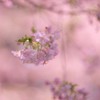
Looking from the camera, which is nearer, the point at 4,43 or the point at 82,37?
the point at 4,43

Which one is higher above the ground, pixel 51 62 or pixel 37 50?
pixel 51 62

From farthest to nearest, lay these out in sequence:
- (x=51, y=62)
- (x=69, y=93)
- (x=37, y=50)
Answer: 1. (x=51, y=62)
2. (x=69, y=93)
3. (x=37, y=50)

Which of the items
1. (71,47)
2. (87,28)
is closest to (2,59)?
(71,47)

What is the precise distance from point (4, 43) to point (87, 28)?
1979 mm

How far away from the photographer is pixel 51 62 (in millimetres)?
3369

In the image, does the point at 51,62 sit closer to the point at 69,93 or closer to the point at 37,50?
the point at 69,93

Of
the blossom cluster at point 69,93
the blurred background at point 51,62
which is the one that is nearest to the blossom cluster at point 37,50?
the blossom cluster at point 69,93

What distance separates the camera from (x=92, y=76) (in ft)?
10.6

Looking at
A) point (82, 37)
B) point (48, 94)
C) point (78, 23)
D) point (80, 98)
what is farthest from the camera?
point (82, 37)

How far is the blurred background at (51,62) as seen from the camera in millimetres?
3076

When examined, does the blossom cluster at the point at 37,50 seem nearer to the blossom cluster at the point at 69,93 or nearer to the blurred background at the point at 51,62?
the blossom cluster at the point at 69,93

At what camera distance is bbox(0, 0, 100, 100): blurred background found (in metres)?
3.08

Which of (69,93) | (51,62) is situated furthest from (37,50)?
(51,62)

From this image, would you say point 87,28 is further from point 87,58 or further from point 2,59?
point 2,59
